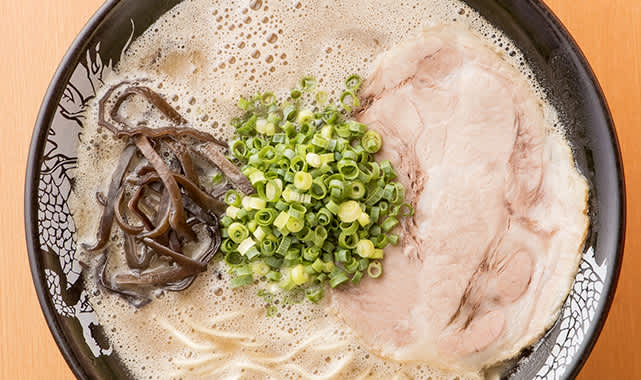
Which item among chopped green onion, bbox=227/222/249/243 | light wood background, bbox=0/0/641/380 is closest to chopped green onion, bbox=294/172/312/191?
chopped green onion, bbox=227/222/249/243

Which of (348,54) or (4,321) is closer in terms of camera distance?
(348,54)

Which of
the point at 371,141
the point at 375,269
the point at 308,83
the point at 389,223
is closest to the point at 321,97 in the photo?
the point at 308,83

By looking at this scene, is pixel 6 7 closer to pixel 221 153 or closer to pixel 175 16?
pixel 175 16

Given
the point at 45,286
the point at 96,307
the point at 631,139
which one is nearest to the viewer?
the point at 45,286

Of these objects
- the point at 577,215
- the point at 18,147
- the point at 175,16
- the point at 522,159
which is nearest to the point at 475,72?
the point at 522,159

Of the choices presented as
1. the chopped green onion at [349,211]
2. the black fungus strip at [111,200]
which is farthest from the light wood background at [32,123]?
the chopped green onion at [349,211]

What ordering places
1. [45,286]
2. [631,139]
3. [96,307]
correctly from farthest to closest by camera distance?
[631,139]
[96,307]
[45,286]
